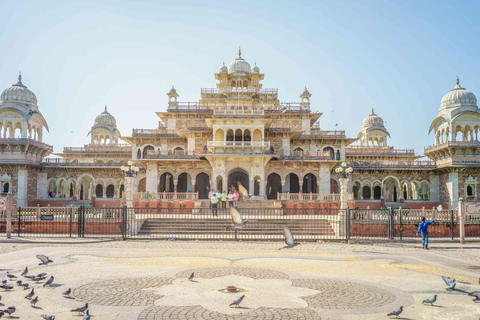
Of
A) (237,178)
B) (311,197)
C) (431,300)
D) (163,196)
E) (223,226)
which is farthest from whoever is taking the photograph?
(237,178)

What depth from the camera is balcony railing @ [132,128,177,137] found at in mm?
38188

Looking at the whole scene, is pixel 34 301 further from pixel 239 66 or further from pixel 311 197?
pixel 239 66

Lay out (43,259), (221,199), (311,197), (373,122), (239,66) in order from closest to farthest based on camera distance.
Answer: (43,259) < (221,199) < (311,197) < (239,66) < (373,122)

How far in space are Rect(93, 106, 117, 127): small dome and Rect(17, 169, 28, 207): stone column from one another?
16.3m

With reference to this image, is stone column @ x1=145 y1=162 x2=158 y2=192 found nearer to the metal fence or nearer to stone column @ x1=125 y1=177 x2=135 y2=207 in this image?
stone column @ x1=125 y1=177 x2=135 y2=207

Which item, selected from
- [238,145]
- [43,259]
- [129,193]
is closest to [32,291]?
[43,259]

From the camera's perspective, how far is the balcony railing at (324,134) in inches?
1513

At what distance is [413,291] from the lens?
784 cm

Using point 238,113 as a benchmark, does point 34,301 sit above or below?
below

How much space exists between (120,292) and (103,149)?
41937 millimetres

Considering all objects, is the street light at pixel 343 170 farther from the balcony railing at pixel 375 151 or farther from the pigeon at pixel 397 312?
the balcony railing at pixel 375 151

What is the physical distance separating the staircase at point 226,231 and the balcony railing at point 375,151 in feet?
89.6

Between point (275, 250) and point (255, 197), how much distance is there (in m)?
19.5

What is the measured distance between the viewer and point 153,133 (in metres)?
38.5
